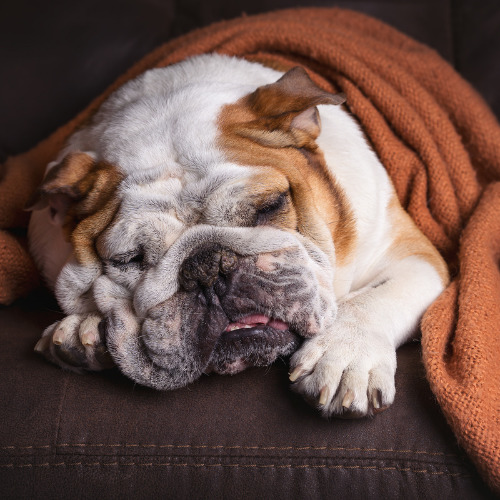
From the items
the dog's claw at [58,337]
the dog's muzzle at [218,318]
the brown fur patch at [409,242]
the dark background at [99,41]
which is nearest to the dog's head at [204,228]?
the dog's muzzle at [218,318]

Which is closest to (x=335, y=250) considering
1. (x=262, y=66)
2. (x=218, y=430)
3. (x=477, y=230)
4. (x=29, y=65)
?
(x=477, y=230)

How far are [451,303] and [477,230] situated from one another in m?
0.34

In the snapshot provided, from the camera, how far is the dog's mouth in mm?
1433

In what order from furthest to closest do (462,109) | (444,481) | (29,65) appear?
(29,65)
(462,109)
(444,481)

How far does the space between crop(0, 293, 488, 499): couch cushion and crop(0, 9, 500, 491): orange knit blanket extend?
9.5 inches

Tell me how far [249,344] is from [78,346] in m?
0.42

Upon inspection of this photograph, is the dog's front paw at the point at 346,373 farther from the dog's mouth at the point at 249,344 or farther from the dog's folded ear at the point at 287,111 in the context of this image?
the dog's folded ear at the point at 287,111

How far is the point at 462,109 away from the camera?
2262 mm

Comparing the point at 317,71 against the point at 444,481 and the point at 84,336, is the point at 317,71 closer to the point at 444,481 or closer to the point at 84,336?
the point at 84,336

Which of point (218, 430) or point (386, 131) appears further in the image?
point (386, 131)

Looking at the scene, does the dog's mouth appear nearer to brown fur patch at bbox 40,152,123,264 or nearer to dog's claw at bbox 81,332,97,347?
dog's claw at bbox 81,332,97,347

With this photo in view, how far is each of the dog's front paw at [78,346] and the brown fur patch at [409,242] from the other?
0.91 m

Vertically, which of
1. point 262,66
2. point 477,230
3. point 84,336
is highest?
point 262,66

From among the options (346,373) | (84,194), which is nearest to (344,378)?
(346,373)
